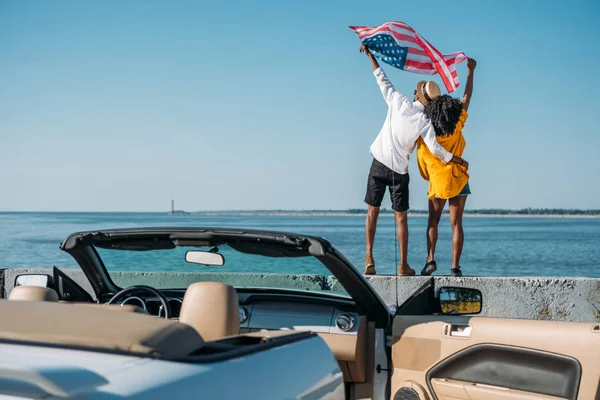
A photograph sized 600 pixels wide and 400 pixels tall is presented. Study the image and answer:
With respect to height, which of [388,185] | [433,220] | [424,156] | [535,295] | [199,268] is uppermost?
[424,156]

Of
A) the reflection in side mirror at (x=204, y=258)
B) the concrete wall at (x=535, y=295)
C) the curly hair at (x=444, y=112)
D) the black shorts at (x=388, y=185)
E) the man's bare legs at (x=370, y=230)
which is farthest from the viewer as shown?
the man's bare legs at (x=370, y=230)

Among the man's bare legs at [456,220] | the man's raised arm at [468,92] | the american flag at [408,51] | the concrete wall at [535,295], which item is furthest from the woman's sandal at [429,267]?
the american flag at [408,51]

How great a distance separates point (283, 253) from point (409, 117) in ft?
15.2

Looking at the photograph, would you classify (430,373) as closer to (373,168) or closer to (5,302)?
(5,302)

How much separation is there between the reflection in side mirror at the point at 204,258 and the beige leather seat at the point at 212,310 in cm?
93

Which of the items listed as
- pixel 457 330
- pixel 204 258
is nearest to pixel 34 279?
pixel 204 258

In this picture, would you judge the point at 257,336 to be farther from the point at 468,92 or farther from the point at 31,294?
the point at 468,92

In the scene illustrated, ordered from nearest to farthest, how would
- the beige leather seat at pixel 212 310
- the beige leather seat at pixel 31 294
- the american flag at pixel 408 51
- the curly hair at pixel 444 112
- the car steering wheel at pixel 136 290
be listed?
1. the beige leather seat at pixel 212 310
2. the beige leather seat at pixel 31 294
3. the car steering wheel at pixel 136 290
4. the curly hair at pixel 444 112
5. the american flag at pixel 408 51

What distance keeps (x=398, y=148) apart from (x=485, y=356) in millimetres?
4760

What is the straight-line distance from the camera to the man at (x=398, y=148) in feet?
28.0

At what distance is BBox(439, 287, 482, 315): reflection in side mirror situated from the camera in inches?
166

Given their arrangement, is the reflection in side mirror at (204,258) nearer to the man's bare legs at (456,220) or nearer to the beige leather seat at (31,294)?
the beige leather seat at (31,294)

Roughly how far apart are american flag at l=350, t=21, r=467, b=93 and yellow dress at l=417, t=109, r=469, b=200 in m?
1.12

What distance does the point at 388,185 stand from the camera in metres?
8.85
